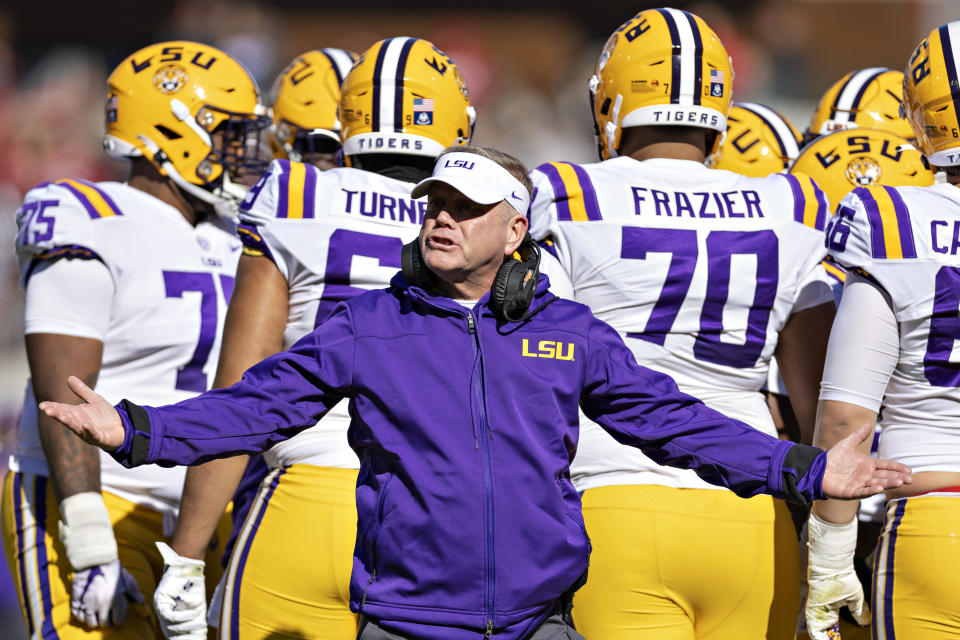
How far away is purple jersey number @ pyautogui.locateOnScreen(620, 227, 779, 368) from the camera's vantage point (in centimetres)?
342

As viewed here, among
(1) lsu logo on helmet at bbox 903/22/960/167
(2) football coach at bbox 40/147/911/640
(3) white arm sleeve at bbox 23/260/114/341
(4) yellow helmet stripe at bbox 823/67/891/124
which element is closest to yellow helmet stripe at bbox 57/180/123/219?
(3) white arm sleeve at bbox 23/260/114/341

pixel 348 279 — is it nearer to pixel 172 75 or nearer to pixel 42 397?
pixel 42 397

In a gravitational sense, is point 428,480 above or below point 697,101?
below

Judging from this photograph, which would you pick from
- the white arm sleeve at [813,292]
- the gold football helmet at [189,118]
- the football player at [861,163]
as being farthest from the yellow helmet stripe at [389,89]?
the football player at [861,163]

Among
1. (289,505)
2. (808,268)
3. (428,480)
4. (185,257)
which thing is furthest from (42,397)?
(808,268)

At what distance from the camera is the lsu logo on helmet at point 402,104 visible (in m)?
3.81

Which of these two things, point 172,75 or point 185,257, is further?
point 172,75

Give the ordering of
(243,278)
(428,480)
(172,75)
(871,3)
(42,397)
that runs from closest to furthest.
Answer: (428,480), (243,278), (42,397), (172,75), (871,3)

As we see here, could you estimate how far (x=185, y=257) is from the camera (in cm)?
427

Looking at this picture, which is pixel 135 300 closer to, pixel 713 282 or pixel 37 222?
pixel 37 222

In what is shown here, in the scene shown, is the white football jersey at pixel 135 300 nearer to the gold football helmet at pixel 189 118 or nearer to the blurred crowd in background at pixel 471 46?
the gold football helmet at pixel 189 118

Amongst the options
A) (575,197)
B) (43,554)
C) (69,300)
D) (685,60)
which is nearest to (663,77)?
(685,60)

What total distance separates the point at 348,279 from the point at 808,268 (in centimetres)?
133

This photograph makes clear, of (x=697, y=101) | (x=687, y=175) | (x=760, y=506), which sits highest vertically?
(x=697, y=101)
